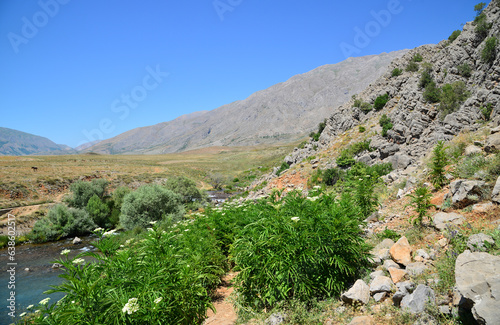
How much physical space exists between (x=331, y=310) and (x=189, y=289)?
2.43m

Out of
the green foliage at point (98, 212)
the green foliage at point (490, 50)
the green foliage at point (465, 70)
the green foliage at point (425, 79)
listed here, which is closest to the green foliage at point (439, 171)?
the green foliage at point (490, 50)

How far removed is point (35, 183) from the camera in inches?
1186

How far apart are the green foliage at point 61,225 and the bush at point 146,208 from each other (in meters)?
4.31

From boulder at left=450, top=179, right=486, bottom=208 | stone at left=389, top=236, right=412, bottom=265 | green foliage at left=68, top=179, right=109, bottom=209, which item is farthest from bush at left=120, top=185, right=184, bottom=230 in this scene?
boulder at left=450, top=179, right=486, bottom=208

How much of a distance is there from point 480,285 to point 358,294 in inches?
64.6

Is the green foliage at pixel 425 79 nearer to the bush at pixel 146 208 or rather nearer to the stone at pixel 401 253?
the stone at pixel 401 253

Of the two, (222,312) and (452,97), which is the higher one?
(452,97)

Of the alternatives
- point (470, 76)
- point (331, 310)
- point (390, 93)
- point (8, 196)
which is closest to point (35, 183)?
point (8, 196)

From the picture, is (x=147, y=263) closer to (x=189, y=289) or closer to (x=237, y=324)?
(x=189, y=289)

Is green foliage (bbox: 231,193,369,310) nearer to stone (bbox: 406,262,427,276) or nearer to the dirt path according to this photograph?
the dirt path

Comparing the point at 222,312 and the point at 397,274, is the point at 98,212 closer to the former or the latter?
the point at 222,312

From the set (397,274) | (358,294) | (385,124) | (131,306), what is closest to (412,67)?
(385,124)

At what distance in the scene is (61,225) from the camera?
19609mm

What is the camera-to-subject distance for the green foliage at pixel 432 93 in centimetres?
1604
